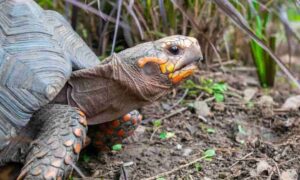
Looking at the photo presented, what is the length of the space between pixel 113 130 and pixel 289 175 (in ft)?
3.12

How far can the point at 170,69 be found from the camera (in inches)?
108

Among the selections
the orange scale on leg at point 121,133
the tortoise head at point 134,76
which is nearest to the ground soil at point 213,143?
the orange scale on leg at point 121,133

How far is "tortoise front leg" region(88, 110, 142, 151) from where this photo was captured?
9.70 feet

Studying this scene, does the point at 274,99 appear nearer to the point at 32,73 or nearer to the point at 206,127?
the point at 206,127

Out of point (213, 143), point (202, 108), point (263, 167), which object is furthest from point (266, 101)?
point (263, 167)

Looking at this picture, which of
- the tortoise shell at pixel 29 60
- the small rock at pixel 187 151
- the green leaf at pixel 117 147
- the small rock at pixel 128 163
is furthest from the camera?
the green leaf at pixel 117 147

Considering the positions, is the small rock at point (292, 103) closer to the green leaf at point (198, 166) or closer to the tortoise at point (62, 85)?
the green leaf at point (198, 166)

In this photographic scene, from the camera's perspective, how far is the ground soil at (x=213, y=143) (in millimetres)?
2795

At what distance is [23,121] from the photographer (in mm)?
2469

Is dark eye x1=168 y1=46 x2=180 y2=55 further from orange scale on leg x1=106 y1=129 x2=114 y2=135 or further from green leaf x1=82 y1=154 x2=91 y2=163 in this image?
green leaf x1=82 y1=154 x2=91 y2=163

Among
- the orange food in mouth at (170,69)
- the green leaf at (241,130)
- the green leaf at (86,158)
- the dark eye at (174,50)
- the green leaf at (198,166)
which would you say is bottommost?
the green leaf at (86,158)

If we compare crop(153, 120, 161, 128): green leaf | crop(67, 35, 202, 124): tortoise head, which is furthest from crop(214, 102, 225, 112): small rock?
crop(67, 35, 202, 124): tortoise head

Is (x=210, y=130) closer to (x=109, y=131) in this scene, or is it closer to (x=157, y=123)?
(x=157, y=123)

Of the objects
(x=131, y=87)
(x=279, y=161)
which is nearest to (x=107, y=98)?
(x=131, y=87)
